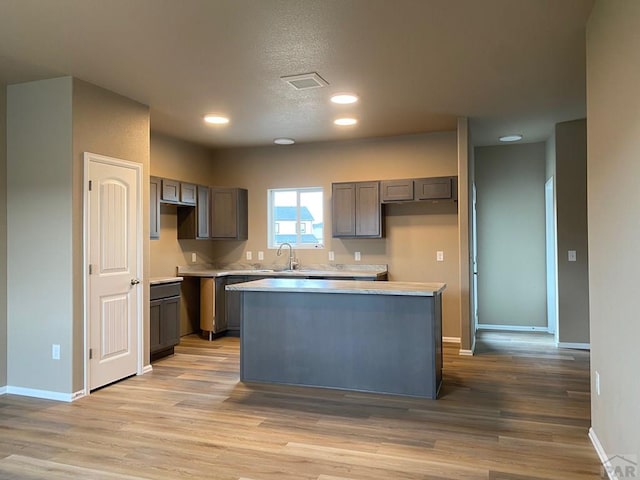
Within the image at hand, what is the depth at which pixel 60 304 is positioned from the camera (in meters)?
3.88

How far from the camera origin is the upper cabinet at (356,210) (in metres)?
6.11

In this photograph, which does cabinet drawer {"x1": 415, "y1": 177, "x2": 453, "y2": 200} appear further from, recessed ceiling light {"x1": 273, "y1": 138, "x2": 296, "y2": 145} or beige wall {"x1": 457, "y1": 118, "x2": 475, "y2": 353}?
recessed ceiling light {"x1": 273, "y1": 138, "x2": 296, "y2": 145}

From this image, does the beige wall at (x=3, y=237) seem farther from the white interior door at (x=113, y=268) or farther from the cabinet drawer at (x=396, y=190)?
the cabinet drawer at (x=396, y=190)

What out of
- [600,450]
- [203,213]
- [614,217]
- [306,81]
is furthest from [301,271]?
[614,217]

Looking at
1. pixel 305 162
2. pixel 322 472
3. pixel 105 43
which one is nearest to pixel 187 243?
pixel 305 162

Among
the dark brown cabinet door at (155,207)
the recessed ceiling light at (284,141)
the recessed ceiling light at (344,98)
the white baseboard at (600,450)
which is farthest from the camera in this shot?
the recessed ceiling light at (284,141)

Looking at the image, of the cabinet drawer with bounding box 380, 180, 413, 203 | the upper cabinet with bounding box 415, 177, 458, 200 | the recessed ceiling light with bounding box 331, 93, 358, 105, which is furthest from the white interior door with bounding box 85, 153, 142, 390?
the upper cabinet with bounding box 415, 177, 458, 200

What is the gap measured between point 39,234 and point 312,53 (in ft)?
8.81

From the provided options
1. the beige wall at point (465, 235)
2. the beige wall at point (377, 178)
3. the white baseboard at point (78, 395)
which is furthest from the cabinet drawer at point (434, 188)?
the white baseboard at point (78, 395)

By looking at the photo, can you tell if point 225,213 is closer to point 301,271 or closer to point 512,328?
point 301,271

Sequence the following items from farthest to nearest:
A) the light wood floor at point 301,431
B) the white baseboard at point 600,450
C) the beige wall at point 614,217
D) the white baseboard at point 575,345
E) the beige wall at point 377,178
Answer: the beige wall at point 377,178, the white baseboard at point 575,345, the light wood floor at point 301,431, the white baseboard at point 600,450, the beige wall at point 614,217

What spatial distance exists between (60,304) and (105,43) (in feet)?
6.84

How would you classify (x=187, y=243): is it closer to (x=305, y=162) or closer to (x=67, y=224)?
(x=305, y=162)

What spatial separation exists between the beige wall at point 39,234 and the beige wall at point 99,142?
0.17ft
